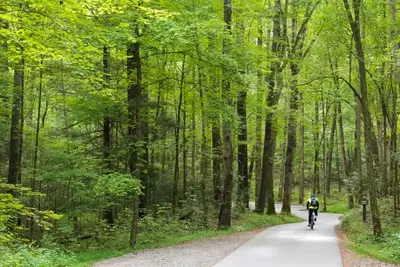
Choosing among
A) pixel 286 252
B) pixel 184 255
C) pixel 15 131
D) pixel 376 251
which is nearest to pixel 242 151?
pixel 376 251

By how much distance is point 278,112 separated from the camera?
75.6 feet

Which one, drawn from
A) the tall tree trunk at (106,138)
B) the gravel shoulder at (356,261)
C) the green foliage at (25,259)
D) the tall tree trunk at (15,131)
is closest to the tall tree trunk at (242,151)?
the tall tree trunk at (106,138)

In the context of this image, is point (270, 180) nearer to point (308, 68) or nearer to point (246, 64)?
point (308, 68)

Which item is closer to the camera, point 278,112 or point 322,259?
point 322,259

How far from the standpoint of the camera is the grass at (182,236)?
1263 cm

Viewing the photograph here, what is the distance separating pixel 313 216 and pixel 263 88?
708cm

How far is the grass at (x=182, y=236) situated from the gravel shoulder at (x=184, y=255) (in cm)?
68

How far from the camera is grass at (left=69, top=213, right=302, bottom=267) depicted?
41.4 feet

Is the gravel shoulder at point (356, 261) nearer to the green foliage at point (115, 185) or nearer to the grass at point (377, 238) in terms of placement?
the grass at point (377, 238)

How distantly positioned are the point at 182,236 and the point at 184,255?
4.76 metres

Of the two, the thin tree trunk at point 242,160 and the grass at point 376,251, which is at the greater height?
the thin tree trunk at point 242,160

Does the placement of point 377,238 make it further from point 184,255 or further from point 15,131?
point 15,131

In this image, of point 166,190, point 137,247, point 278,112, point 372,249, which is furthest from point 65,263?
point 278,112

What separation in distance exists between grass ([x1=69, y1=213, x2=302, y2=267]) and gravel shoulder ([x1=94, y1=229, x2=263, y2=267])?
0.68 meters
